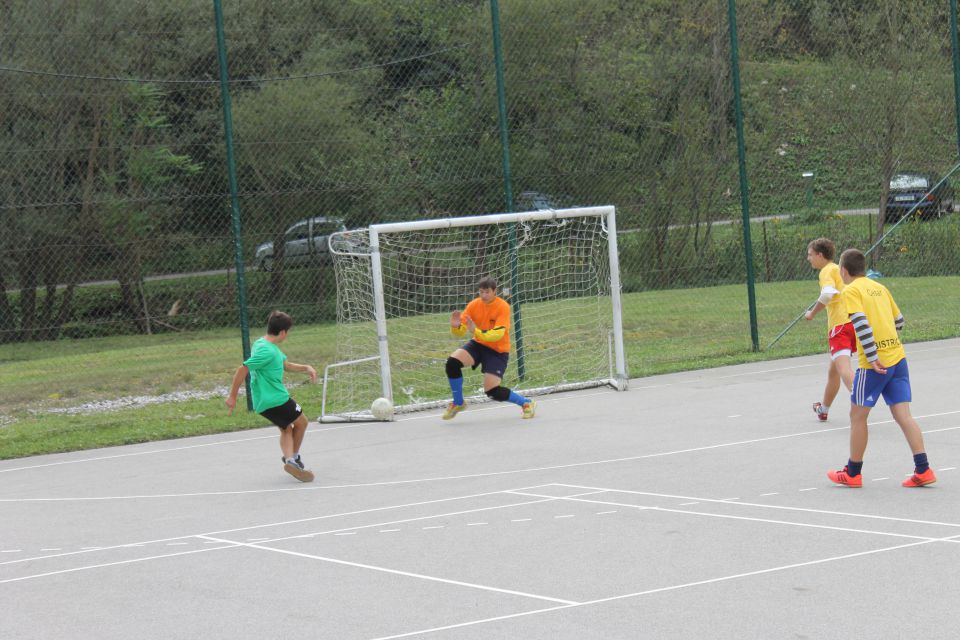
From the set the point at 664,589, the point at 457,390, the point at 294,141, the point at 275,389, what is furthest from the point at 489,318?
the point at 664,589

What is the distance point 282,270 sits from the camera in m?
19.0

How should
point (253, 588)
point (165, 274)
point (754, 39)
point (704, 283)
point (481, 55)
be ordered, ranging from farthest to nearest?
point (754, 39)
point (704, 283)
point (165, 274)
point (481, 55)
point (253, 588)

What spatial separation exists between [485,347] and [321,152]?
5.87 metres

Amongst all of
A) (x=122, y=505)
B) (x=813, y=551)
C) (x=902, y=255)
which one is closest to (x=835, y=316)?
(x=813, y=551)

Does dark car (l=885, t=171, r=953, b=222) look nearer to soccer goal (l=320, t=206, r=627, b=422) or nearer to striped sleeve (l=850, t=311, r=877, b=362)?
soccer goal (l=320, t=206, r=627, b=422)

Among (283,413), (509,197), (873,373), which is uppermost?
(509,197)

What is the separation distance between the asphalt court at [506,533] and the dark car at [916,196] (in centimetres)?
1052

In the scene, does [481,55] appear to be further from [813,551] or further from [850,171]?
[813,551]

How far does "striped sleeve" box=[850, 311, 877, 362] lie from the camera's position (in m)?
8.83

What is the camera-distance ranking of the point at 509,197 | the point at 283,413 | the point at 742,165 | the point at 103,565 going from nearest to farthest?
the point at 103,565
the point at 283,413
the point at 509,197
the point at 742,165

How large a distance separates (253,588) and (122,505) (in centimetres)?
338

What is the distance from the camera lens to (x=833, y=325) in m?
12.1

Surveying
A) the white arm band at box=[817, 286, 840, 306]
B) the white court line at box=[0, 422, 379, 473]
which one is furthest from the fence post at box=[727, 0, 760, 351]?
the white court line at box=[0, 422, 379, 473]

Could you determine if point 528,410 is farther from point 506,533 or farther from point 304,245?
point 304,245
